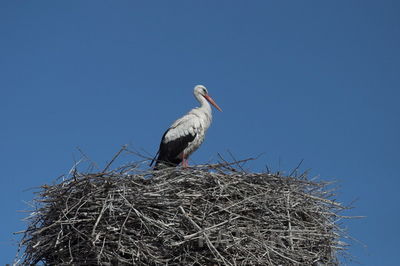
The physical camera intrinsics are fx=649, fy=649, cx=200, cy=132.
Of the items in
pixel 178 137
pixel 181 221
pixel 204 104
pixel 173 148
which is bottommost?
pixel 181 221

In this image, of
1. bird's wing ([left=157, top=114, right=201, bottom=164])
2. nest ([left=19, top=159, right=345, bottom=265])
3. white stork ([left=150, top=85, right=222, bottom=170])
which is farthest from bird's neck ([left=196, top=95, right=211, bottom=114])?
nest ([left=19, top=159, right=345, bottom=265])

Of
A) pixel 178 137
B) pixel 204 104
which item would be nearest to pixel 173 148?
pixel 178 137

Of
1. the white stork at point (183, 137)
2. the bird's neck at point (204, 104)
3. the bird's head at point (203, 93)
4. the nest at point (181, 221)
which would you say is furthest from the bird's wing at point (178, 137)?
the nest at point (181, 221)

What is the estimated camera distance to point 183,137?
374 inches

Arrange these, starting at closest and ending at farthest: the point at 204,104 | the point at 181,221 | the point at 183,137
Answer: the point at 181,221 → the point at 183,137 → the point at 204,104

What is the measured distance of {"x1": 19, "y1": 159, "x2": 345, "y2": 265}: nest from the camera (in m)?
6.55

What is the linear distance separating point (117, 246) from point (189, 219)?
781 millimetres

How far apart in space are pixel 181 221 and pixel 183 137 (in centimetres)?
295

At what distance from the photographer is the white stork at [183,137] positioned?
950 centimetres

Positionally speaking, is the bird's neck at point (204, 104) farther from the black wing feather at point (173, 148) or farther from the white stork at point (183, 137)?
the black wing feather at point (173, 148)

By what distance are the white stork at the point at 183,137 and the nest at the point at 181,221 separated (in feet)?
6.83

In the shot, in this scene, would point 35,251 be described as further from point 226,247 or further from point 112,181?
point 226,247

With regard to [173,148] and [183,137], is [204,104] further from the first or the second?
[173,148]

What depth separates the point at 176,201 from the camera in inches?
267
